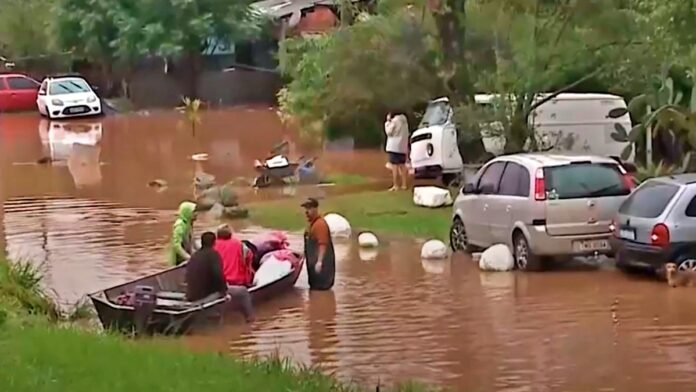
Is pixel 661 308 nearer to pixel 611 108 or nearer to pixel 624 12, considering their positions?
pixel 624 12

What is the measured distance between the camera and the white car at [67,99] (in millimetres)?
52938

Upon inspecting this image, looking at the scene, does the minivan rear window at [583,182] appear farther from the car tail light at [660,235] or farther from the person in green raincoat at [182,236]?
the person in green raincoat at [182,236]

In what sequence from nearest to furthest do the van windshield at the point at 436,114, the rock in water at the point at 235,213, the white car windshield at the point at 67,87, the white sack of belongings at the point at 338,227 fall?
the white sack of belongings at the point at 338,227 < the rock in water at the point at 235,213 < the van windshield at the point at 436,114 < the white car windshield at the point at 67,87

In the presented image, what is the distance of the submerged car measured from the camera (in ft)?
55.4

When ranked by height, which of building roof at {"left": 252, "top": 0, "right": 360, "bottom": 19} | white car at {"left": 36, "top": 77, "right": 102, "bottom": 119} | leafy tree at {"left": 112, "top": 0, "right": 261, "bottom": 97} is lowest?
white car at {"left": 36, "top": 77, "right": 102, "bottom": 119}

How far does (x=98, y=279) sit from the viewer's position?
18656mm

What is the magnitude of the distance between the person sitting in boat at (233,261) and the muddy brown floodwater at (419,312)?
1.41 ft

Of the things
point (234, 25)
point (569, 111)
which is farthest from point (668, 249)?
point (234, 25)

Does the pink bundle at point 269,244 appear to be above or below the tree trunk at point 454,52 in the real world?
below

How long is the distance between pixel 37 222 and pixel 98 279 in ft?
22.2

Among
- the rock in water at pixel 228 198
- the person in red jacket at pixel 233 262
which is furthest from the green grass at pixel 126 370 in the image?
the rock in water at pixel 228 198

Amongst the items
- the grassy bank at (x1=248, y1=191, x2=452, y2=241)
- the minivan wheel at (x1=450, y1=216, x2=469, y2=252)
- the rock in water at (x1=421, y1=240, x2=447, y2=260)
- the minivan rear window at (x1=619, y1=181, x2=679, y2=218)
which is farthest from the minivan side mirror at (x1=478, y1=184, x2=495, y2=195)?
the minivan rear window at (x1=619, y1=181, x2=679, y2=218)

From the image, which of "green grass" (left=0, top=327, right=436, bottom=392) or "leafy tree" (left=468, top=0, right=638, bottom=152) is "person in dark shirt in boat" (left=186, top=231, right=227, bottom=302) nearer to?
"green grass" (left=0, top=327, right=436, bottom=392)

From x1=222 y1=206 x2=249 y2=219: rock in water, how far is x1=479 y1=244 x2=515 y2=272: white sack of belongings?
7185 millimetres
